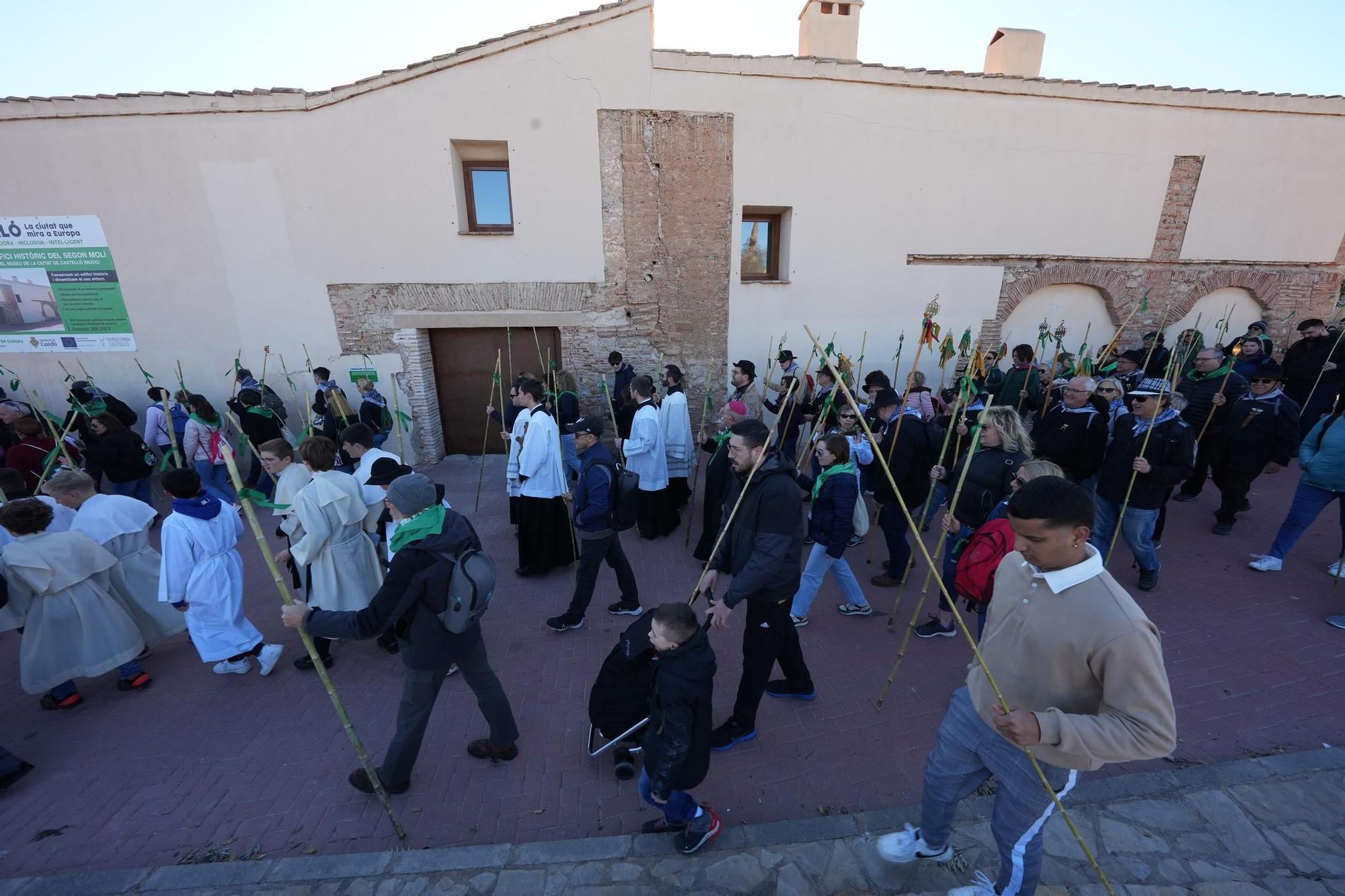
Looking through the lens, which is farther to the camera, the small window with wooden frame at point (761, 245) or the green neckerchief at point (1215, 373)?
the small window with wooden frame at point (761, 245)

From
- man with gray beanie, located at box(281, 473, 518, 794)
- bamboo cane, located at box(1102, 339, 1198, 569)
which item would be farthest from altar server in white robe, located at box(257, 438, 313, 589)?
bamboo cane, located at box(1102, 339, 1198, 569)

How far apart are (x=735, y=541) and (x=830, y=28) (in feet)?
31.8

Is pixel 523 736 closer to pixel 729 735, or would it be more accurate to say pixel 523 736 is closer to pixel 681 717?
pixel 729 735

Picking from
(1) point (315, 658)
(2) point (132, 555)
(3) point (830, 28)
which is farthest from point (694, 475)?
(3) point (830, 28)

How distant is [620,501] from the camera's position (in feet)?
14.7

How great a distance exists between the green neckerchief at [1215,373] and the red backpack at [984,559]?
16.6 ft

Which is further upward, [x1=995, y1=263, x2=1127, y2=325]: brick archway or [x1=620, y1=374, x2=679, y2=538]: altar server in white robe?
[x1=995, y1=263, x2=1127, y2=325]: brick archway

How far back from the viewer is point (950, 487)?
561 cm

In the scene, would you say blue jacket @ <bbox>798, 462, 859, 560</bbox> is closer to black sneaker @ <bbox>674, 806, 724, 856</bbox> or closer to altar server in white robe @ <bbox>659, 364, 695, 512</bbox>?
black sneaker @ <bbox>674, 806, 724, 856</bbox>

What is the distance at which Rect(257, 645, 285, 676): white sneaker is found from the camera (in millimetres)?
4266

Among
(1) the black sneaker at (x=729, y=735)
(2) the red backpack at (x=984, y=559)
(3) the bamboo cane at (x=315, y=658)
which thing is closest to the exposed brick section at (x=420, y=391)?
(3) the bamboo cane at (x=315, y=658)

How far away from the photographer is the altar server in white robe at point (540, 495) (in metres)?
5.19

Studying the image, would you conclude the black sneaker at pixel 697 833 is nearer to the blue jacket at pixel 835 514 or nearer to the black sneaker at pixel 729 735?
the black sneaker at pixel 729 735

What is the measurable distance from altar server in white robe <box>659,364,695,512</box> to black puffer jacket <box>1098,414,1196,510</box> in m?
4.13
